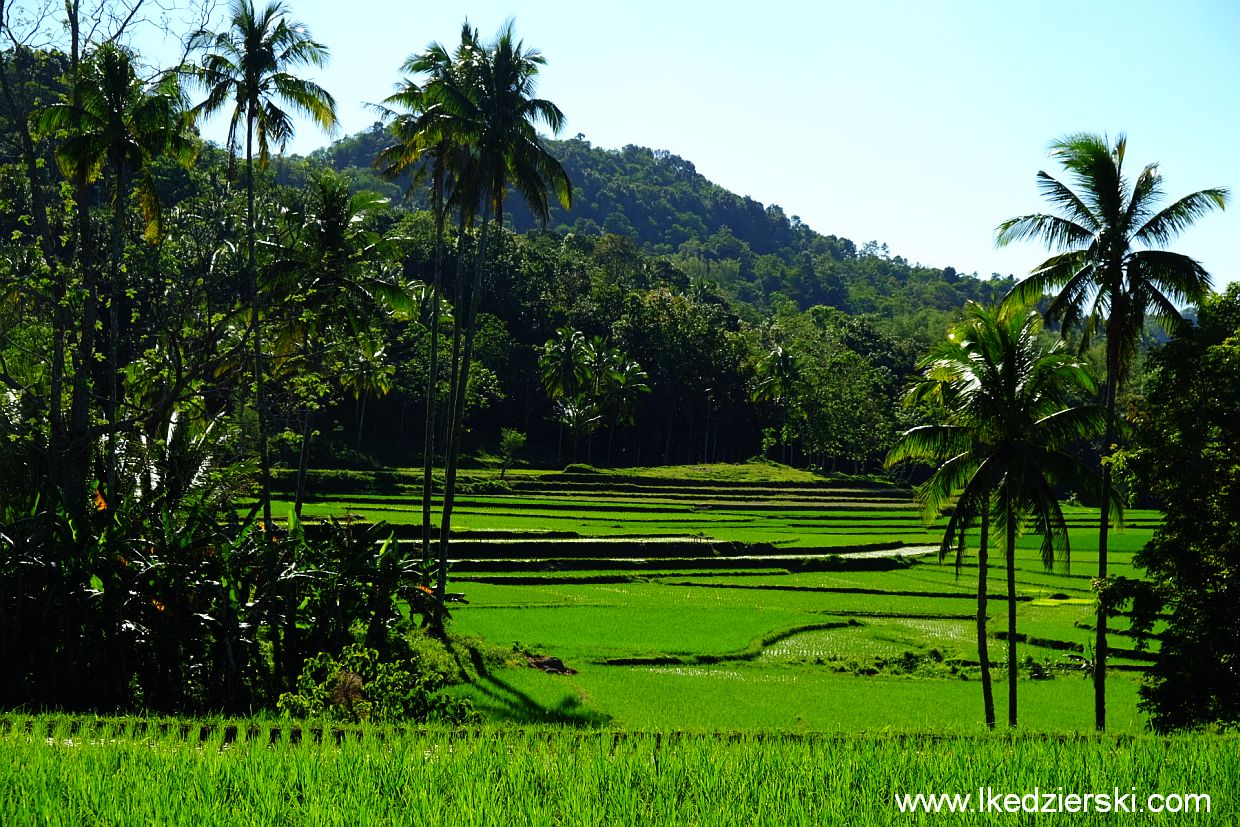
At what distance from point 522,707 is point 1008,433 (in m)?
9.62

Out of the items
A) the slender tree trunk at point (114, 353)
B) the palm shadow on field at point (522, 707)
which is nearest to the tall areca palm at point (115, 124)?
the slender tree trunk at point (114, 353)

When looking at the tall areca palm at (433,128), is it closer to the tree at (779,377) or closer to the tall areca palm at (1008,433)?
the tall areca palm at (1008,433)

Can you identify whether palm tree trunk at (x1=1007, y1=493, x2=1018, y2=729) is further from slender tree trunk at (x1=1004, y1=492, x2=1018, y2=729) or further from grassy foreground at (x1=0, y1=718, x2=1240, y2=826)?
grassy foreground at (x1=0, y1=718, x2=1240, y2=826)

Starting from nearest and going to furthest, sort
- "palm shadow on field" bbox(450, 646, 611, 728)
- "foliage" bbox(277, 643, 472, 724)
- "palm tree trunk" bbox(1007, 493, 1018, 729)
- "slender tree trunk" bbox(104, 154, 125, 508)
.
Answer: "foliage" bbox(277, 643, 472, 724), "slender tree trunk" bbox(104, 154, 125, 508), "palm shadow on field" bbox(450, 646, 611, 728), "palm tree trunk" bbox(1007, 493, 1018, 729)

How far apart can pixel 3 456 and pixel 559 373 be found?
57.0 meters

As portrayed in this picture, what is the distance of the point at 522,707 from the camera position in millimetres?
15688

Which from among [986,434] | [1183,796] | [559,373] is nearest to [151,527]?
[1183,796]

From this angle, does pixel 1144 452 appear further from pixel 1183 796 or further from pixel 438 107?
pixel 438 107

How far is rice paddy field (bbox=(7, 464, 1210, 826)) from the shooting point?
6.48m

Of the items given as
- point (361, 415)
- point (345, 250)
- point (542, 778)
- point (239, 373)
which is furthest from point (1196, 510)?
point (361, 415)

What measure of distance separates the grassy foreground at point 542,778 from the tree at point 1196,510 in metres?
7.22

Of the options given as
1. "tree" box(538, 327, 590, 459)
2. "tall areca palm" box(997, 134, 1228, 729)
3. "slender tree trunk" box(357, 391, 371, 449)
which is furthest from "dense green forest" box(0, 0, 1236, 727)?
"tree" box(538, 327, 590, 459)

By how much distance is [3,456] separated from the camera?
614 inches

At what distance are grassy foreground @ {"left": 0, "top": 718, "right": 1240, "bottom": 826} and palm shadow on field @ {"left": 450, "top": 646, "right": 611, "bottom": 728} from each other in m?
6.49
